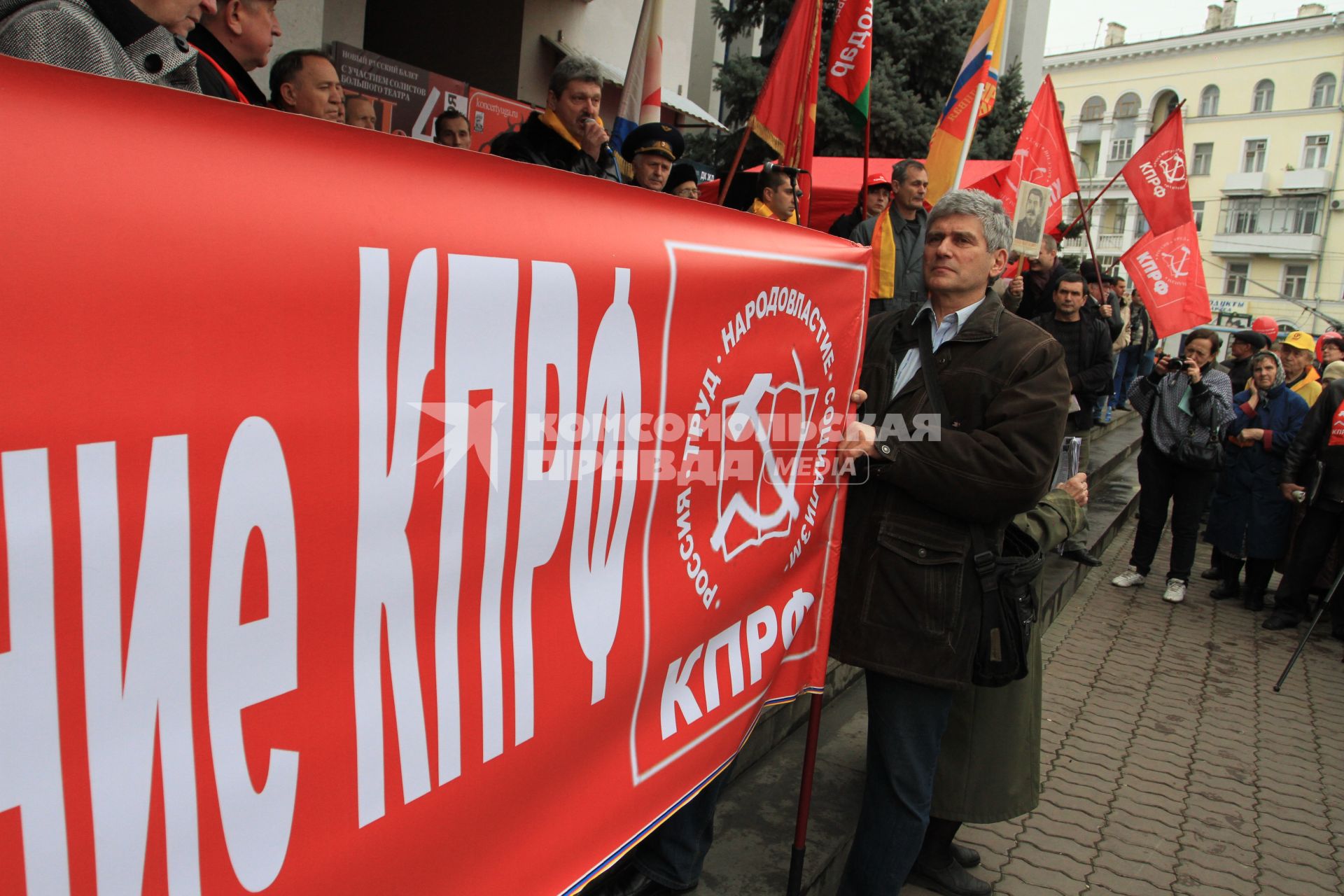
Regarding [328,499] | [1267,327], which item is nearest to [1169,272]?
[1267,327]

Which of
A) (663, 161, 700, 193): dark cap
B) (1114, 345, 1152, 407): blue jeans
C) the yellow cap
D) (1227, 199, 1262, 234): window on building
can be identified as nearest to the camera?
(663, 161, 700, 193): dark cap

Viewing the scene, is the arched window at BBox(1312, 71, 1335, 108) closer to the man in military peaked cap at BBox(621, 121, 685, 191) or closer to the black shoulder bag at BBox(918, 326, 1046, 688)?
the man in military peaked cap at BBox(621, 121, 685, 191)

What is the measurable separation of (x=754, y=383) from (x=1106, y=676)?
169 inches

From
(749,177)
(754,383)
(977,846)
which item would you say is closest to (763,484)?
(754,383)

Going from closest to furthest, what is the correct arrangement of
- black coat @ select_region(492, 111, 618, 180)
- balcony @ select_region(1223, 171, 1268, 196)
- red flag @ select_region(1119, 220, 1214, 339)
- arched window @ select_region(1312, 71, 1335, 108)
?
black coat @ select_region(492, 111, 618, 180) < red flag @ select_region(1119, 220, 1214, 339) < arched window @ select_region(1312, 71, 1335, 108) < balcony @ select_region(1223, 171, 1268, 196)

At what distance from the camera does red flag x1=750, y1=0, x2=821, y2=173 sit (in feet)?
10.8

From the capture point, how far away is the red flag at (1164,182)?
777 cm

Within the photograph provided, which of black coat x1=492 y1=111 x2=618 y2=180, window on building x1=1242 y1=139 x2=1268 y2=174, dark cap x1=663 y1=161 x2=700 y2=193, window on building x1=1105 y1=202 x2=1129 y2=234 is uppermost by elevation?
window on building x1=1242 y1=139 x2=1268 y2=174

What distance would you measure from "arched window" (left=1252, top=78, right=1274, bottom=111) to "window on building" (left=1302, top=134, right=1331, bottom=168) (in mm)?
3123

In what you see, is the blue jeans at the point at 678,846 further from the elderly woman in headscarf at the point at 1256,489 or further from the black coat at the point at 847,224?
the elderly woman in headscarf at the point at 1256,489

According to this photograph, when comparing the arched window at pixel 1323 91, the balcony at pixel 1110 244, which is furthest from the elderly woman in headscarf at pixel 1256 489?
the arched window at pixel 1323 91

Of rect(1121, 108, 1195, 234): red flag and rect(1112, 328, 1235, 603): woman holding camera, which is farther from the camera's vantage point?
rect(1121, 108, 1195, 234): red flag

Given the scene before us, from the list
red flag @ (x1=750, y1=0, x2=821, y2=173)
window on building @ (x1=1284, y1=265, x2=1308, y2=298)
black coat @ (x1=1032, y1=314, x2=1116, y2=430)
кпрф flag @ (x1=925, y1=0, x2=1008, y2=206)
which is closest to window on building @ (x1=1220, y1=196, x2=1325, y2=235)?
window on building @ (x1=1284, y1=265, x2=1308, y2=298)

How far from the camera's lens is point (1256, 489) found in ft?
23.6
